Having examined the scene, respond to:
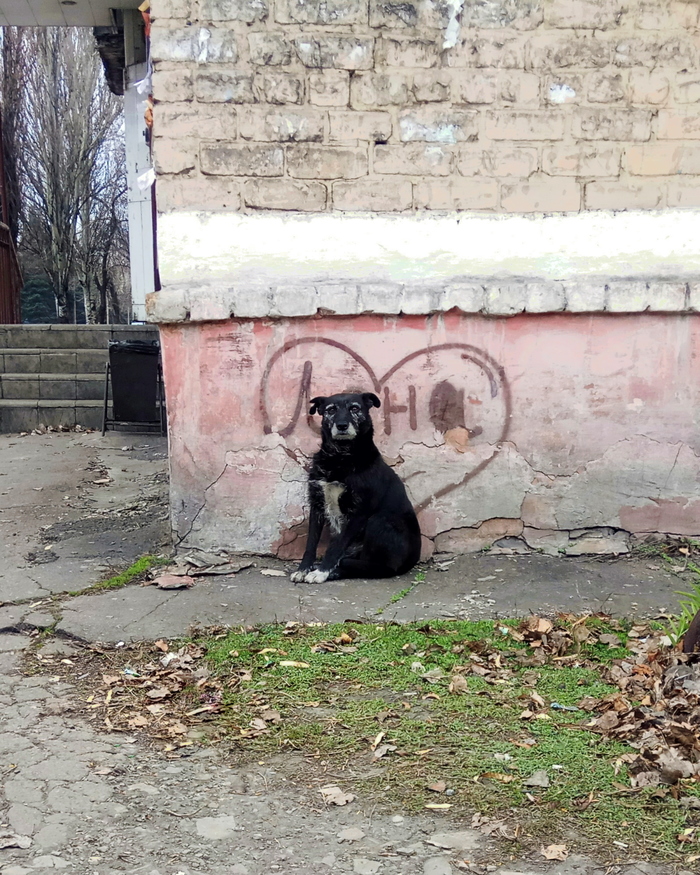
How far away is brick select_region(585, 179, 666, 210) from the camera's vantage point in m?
5.53

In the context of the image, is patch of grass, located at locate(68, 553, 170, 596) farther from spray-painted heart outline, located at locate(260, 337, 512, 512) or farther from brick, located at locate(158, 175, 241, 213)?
brick, located at locate(158, 175, 241, 213)

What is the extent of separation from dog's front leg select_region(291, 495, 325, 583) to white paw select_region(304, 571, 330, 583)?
0.09 meters

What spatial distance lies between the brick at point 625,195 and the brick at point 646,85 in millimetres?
529

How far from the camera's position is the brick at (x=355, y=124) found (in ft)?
17.8

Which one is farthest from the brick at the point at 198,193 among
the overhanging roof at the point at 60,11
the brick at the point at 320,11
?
the overhanging roof at the point at 60,11

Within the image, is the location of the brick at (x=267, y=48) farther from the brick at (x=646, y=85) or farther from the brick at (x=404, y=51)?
the brick at (x=646, y=85)

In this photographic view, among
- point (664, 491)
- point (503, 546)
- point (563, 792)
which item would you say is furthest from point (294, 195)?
point (563, 792)

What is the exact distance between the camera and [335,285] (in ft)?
17.9

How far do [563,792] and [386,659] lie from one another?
1.34m

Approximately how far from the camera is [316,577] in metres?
5.23

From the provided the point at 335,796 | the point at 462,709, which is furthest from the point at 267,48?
the point at 335,796

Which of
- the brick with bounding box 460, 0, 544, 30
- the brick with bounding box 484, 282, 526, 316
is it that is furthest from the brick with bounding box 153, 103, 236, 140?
the brick with bounding box 484, 282, 526, 316

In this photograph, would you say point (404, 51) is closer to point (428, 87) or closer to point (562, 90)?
point (428, 87)

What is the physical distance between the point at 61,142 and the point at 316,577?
2453cm
